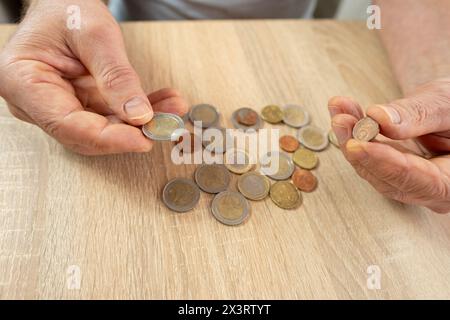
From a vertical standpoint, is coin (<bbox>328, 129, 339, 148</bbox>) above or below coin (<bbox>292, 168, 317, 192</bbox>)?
above

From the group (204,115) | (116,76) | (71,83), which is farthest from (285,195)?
(71,83)

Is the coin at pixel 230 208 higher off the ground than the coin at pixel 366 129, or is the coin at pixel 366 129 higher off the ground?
the coin at pixel 366 129

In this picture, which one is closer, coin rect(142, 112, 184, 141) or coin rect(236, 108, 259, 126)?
coin rect(142, 112, 184, 141)

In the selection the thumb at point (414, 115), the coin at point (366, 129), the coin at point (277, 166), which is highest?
the thumb at point (414, 115)

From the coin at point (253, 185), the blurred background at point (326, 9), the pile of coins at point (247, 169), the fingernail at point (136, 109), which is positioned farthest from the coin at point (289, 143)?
the blurred background at point (326, 9)

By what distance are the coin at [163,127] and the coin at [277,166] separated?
205 mm

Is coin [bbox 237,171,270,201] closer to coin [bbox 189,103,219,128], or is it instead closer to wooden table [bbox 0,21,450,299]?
wooden table [bbox 0,21,450,299]

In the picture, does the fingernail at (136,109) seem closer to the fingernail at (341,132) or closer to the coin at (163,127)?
the coin at (163,127)

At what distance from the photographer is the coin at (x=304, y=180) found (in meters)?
0.81

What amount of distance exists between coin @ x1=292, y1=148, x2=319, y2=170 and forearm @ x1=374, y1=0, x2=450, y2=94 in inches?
14.3

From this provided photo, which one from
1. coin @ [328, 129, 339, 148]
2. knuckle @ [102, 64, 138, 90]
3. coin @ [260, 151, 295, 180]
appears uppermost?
knuckle @ [102, 64, 138, 90]

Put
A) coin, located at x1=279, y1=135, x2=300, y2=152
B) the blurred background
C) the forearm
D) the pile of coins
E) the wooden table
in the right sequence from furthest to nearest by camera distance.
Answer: the blurred background → the forearm → coin, located at x1=279, y1=135, x2=300, y2=152 → the pile of coins → the wooden table

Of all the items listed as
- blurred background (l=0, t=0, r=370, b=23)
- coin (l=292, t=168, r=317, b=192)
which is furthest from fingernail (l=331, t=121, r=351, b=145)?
blurred background (l=0, t=0, r=370, b=23)

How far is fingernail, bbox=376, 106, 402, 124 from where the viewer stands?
0.70 metres
